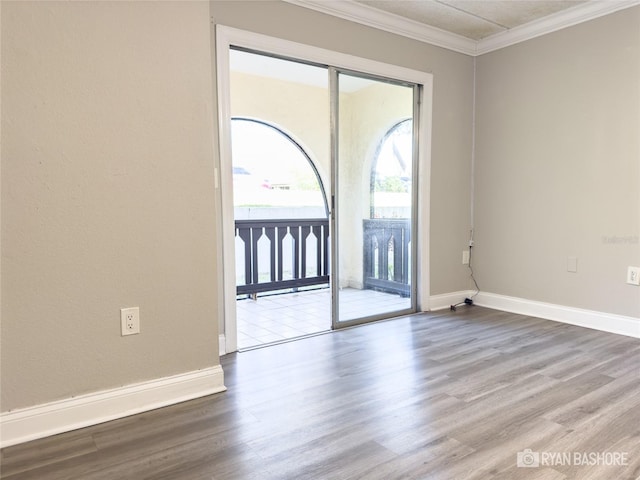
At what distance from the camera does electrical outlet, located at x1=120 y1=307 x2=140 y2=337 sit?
1.98 meters

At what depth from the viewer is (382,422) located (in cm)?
189

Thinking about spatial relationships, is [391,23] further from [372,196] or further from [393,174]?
[372,196]

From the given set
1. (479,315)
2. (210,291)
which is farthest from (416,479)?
(479,315)

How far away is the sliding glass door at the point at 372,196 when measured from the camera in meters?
3.42

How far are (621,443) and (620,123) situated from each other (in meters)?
2.38

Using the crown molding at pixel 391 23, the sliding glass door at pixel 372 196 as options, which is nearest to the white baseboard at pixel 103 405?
the sliding glass door at pixel 372 196

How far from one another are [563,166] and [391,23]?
177 centimetres

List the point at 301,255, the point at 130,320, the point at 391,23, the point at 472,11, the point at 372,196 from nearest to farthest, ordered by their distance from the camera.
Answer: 1. the point at 130,320
2. the point at 472,11
3. the point at 391,23
4. the point at 372,196
5. the point at 301,255

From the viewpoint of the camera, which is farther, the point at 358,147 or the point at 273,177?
the point at 273,177

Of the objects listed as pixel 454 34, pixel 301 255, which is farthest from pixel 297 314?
pixel 454 34

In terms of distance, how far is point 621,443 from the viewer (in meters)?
1.70

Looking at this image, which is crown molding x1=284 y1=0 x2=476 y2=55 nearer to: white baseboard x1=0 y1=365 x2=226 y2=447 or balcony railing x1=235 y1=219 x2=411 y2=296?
balcony railing x1=235 y1=219 x2=411 y2=296

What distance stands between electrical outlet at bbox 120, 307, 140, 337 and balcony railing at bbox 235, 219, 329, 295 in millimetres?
2936

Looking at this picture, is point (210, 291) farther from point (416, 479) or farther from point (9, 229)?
point (416, 479)
